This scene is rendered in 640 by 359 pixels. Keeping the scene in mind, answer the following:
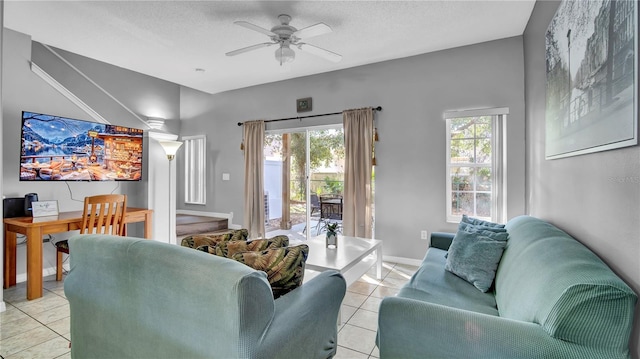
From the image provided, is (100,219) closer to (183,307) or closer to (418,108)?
(183,307)

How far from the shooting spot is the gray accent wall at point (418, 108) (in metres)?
3.41

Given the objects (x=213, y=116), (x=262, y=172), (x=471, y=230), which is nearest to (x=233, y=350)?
(x=471, y=230)

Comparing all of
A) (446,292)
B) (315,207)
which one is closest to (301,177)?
(315,207)

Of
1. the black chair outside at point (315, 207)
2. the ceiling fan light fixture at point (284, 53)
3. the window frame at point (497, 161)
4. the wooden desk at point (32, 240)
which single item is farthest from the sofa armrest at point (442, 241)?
the wooden desk at point (32, 240)

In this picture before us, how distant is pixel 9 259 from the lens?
3094 millimetres

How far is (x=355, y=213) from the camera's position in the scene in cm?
421

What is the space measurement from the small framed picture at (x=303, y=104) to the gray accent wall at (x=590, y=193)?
2892 millimetres

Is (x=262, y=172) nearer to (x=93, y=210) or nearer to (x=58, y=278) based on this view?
(x=93, y=210)

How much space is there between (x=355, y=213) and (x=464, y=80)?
85.9 inches

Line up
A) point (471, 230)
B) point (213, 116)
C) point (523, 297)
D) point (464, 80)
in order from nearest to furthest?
point (523, 297) → point (471, 230) → point (464, 80) → point (213, 116)

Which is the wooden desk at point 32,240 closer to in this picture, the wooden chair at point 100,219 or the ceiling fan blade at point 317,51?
the wooden chair at point 100,219

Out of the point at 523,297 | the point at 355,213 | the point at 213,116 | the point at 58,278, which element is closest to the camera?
the point at 523,297

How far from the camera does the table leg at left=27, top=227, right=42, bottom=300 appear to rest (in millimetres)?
2799

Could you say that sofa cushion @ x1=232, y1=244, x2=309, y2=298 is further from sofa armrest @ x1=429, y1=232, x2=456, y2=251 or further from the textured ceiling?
the textured ceiling
